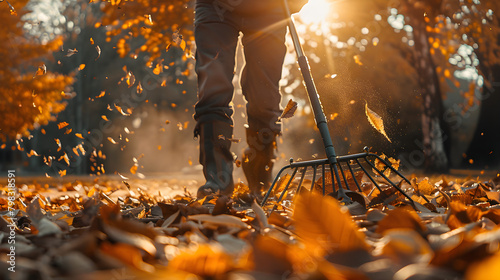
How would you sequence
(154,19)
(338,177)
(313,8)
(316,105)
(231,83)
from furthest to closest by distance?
(154,19), (313,8), (231,83), (316,105), (338,177)

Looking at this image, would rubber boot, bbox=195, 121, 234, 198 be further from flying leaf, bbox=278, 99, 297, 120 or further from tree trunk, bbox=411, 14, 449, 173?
tree trunk, bbox=411, 14, 449, 173

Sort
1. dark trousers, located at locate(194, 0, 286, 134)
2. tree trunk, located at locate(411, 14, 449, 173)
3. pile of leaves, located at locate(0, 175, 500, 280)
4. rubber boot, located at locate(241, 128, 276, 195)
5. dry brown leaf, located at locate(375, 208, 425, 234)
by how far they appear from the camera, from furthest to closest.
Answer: tree trunk, located at locate(411, 14, 449, 173), rubber boot, located at locate(241, 128, 276, 195), dark trousers, located at locate(194, 0, 286, 134), dry brown leaf, located at locate(375, 208, 425, 234), pile of leaves, located at locate(0, 175, 500, 280)

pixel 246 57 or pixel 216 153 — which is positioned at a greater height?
pixel 246 57

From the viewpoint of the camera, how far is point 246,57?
2.84 m

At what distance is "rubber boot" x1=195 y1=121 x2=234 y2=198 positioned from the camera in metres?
2.37

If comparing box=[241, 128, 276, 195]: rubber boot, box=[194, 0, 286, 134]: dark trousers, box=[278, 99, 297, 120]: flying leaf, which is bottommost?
box=[241, 128, 276, 195]: rubber boot

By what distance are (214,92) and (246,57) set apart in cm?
51

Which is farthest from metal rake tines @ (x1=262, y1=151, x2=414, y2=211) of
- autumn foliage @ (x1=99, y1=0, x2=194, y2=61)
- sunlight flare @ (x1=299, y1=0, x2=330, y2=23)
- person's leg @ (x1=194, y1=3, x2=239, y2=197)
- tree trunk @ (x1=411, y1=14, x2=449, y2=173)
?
tree trunk @ (x1=411, y1=14, x2=449, y2=173)

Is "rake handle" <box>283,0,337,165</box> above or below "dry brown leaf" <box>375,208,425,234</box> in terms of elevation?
above

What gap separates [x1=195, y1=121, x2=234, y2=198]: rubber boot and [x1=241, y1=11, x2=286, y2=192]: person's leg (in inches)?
16.5

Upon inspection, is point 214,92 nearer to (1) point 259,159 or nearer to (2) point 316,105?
(1) point 259,159

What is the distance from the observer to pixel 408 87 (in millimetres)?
12234

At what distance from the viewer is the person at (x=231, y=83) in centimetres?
243

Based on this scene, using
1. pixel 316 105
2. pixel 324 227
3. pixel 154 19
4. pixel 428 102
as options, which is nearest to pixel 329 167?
pixel 316 105
